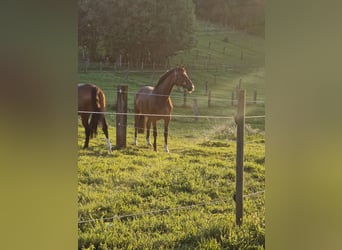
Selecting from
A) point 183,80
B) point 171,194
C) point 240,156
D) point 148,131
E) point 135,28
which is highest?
point 135,28

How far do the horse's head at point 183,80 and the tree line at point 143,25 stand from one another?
0.27 feet

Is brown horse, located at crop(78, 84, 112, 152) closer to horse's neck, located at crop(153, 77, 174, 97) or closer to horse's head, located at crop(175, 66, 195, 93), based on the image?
horse's neck, located at crop(153, 77, 174, 97)

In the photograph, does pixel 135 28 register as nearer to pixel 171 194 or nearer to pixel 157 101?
pixel 157 101

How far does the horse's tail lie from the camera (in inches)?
84.7

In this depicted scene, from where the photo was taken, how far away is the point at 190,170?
230 centimetres

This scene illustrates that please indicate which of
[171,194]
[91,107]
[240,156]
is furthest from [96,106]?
[240,156]

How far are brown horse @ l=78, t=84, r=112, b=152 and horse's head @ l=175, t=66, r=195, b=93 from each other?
1.13 ft

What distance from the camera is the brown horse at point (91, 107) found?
2113 mm

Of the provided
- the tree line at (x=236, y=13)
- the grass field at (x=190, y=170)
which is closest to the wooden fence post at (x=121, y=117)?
the grass field at (x=190, y=170)

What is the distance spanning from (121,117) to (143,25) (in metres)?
0.42

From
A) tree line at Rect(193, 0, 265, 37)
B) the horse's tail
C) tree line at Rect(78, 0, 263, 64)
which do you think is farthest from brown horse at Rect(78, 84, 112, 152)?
tree line at Rect(193, 0, 265, 37)

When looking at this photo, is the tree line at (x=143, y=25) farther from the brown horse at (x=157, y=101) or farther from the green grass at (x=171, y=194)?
the green grass at (x=171, y=194)
